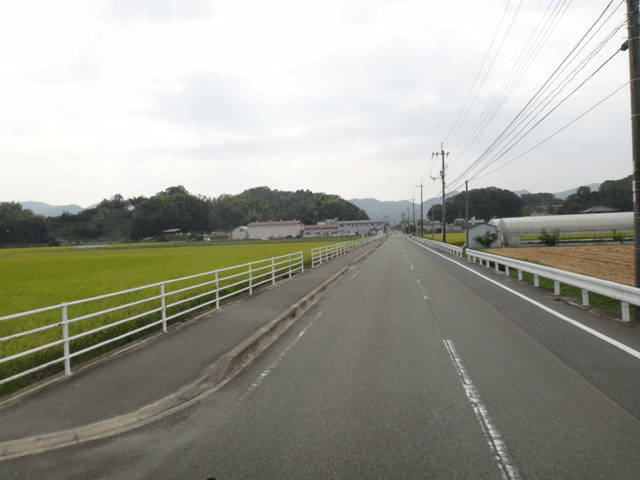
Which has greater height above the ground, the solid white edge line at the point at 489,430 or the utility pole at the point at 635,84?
the utility pole at the point at 635,84

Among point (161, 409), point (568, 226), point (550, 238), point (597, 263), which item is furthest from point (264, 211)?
point (161, 409)

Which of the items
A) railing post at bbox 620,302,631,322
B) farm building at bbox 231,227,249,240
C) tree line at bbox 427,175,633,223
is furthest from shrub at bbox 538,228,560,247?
farm building at bbox 231,227,249,240

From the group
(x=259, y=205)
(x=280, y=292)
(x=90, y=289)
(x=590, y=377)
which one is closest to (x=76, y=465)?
(x=590, y=377)

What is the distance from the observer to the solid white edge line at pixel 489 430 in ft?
11.0

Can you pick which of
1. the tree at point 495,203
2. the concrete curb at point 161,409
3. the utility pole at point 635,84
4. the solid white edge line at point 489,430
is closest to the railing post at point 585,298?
the utility pole at point 635,84

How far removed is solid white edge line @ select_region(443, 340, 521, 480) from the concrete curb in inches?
120

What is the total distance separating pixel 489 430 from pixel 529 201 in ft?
709

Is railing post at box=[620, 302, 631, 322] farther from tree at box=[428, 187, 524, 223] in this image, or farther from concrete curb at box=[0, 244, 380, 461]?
tree at box=[428, 187, 524, 223]

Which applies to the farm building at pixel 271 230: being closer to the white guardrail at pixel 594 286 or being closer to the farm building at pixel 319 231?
the farm building at pixel 319 231

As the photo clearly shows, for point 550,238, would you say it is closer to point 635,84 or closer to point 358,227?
point 635,84

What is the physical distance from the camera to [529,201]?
649 feet

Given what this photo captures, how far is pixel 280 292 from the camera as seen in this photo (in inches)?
553

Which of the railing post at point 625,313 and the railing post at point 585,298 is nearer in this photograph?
the railing post at point 625,313

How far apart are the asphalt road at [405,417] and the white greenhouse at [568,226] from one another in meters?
44.4
